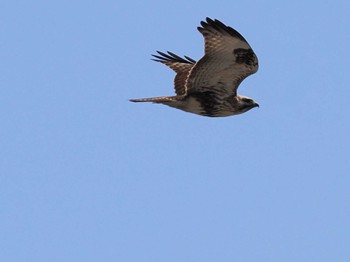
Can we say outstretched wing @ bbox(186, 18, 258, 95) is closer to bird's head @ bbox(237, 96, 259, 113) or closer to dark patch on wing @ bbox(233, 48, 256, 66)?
dark patch on wing @ bbox(233, 48, 256, 66)

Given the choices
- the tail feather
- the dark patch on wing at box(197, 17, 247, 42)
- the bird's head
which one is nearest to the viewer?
the dark patch on wing at box(197, 17, 247, 42)

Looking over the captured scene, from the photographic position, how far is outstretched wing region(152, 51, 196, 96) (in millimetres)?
20141

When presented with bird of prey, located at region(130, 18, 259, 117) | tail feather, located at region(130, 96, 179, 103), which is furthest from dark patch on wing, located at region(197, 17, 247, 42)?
tail feather, located at region(130, 96, 179, 103)

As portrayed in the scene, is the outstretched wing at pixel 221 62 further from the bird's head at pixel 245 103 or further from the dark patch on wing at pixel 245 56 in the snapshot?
the bird's head at pixel 245 103

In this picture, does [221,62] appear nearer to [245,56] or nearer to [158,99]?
[245,56]

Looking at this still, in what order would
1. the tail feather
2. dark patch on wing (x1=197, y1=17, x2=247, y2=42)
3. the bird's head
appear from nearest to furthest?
dark patch on wing (x1=197, y1=17, x2=247, y2=42)
the tail feather
the bird's head

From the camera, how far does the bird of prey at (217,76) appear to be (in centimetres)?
1770

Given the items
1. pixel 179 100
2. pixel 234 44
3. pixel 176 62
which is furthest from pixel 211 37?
pixel 176 62

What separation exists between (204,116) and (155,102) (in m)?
1.10

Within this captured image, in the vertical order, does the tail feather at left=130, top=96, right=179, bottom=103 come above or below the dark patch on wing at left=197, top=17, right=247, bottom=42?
below

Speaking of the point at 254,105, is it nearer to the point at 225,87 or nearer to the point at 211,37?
the point at 225,87

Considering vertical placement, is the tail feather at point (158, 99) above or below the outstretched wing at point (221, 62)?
below

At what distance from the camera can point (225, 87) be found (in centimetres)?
1881

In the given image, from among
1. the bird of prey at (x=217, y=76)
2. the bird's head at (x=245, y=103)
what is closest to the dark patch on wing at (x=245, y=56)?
the bird of prey at (x=217, y=76)
